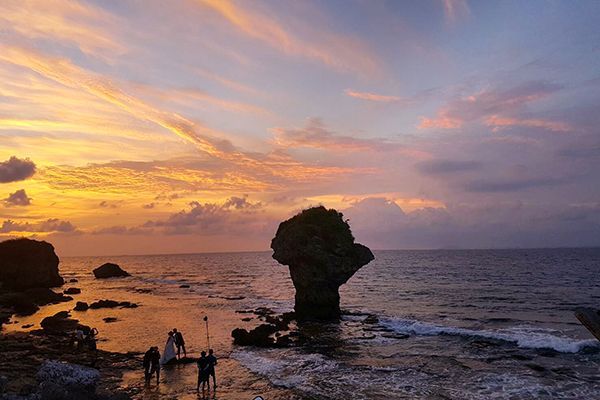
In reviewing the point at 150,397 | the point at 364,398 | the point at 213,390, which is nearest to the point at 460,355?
the point at 364,398

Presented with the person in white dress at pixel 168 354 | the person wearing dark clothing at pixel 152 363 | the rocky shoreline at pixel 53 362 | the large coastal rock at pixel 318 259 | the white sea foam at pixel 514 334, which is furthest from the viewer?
the large coastal rock at pixel 318 259

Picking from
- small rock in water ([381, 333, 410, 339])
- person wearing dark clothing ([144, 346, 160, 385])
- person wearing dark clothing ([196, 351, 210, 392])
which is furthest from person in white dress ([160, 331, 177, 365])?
small rock in water ([381, 333, 410, 339])

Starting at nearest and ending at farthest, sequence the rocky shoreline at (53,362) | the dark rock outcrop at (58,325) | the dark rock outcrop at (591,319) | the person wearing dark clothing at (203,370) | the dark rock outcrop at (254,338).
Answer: the dark rock outcrop at (591,319) < the rocky shoreline at (53,362) < the person wearing dark clothing at (203,370) < the dark rock outcrop at (254,338) < the dark rock outcrop at (58,325)

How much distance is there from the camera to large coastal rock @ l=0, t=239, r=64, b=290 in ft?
253

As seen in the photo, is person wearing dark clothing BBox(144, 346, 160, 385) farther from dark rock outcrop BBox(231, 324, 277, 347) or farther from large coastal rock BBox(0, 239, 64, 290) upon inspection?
large coastal rock BBox(0, 239, 64, 290)

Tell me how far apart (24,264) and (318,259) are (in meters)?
67.8

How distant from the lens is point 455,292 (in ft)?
235

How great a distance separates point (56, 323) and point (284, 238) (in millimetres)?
26186

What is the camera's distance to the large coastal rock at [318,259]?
45938 millimetres

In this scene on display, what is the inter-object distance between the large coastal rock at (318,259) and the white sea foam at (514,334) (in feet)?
23.0

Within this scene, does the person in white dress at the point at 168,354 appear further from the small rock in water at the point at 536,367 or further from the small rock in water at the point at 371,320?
the small rock in water at the point at 536,367

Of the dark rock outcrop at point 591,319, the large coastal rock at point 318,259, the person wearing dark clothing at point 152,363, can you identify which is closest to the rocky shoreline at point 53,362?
the person wearing dark clothing at point 152,363

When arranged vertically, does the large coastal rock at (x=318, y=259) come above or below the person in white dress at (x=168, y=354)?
above

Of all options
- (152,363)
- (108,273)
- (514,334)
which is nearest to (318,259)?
(514,334)
